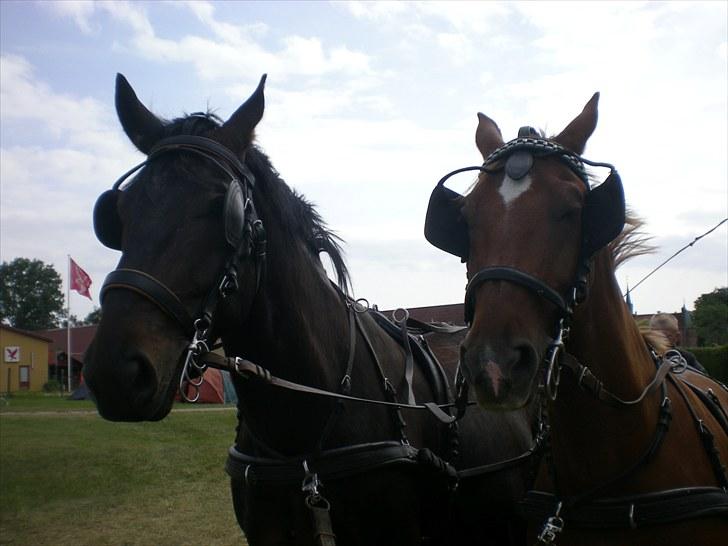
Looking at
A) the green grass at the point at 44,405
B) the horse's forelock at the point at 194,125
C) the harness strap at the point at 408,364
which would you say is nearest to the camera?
the horse's forelock at the point at 194,125

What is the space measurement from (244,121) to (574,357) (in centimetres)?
164

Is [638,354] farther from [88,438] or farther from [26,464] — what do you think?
[88,438]

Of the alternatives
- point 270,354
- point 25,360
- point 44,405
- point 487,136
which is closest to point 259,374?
point 270,354

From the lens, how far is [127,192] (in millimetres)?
2744

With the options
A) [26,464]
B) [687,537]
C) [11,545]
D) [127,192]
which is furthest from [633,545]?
[26,464]

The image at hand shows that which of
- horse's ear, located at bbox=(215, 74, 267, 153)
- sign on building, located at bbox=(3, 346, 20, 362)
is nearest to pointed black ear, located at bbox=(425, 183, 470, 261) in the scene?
horse's ear, located at bbox=(215, 74, 267, 153)

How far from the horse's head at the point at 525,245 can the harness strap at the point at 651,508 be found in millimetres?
724

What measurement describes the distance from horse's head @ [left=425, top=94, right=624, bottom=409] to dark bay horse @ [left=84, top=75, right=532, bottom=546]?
797 mm

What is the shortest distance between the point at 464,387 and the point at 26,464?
38.4ft

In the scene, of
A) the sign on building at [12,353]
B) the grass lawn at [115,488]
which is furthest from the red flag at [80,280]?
the sign on building at [12,353]

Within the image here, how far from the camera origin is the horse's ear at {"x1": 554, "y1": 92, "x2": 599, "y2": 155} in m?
2.79

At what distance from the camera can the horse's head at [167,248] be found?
241cm

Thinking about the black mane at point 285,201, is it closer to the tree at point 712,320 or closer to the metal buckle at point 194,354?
the metal buckle at point 194,354

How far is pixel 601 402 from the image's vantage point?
2.71 metres
